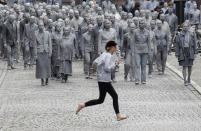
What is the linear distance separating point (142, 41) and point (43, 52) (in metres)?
3.01

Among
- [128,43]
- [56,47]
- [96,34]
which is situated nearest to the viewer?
[128,43]

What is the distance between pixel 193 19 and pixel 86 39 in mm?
13355

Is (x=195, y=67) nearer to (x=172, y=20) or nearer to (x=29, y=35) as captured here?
(x=29, y=35)

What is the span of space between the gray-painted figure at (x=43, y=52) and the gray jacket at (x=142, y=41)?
2631 mm

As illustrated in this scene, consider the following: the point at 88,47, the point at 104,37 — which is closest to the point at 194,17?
the point at 88,47

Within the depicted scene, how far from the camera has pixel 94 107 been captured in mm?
21672

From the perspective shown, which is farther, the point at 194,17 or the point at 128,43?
the point at 194,17

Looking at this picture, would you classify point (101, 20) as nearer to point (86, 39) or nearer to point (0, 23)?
point (86, 39)

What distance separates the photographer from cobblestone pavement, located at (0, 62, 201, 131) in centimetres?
→ 1872

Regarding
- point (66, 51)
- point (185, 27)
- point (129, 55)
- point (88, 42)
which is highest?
point (185, 27)

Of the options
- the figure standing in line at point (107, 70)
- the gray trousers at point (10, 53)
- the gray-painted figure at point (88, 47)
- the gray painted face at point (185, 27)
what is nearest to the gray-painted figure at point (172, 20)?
the gray trousers at point (10, 53)

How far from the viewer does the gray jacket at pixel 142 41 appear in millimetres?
27062

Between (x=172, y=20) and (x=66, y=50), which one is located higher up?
(x=172, y=20)

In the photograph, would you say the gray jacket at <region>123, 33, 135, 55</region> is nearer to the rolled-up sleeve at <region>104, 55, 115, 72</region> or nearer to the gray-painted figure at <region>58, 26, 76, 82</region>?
the gray-painted figure at <region>58, 26, 76, 82</region>
